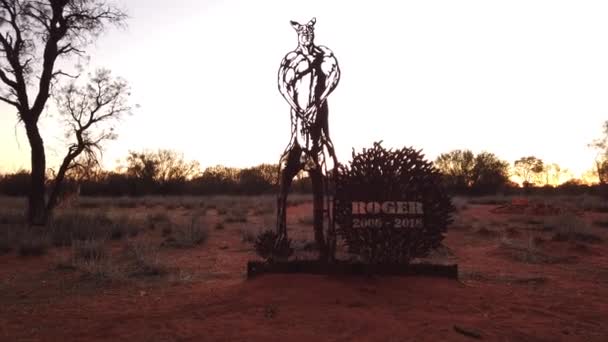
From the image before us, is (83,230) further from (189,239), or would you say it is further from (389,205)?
(389,205)

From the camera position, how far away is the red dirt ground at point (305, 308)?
4.74m

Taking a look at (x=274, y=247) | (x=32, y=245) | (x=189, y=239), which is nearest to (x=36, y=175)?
(x=32, y=245)

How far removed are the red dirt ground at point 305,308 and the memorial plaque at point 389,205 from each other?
20.1 inches

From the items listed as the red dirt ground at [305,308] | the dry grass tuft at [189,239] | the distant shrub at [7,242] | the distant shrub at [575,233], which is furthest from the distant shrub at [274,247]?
the distant shrub at [575,233]

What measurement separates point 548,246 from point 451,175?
37.4 m

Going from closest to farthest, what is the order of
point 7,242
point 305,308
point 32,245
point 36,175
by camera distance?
1. point 305,308
2. point 32,245
3. point 7,242
4. point 36,175

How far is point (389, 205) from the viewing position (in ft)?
20.8

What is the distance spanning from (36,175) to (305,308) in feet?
41.9

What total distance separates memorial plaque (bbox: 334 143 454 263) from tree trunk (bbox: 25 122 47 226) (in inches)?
475

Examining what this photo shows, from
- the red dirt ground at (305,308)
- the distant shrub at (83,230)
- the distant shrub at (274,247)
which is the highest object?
the distant shrub at (274,247)

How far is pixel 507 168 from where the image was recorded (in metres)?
56.4

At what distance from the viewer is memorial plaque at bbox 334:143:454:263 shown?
6387 millimetres

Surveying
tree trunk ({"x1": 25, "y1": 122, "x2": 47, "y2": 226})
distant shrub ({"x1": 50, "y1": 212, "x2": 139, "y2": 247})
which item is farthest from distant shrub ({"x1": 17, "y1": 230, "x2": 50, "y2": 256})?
tree trunk ({"x1": 25, "y1": 122, "x2": 47, "y2": 226})

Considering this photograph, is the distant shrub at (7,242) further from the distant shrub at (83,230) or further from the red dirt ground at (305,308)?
the red dirt ground at (305,308)
